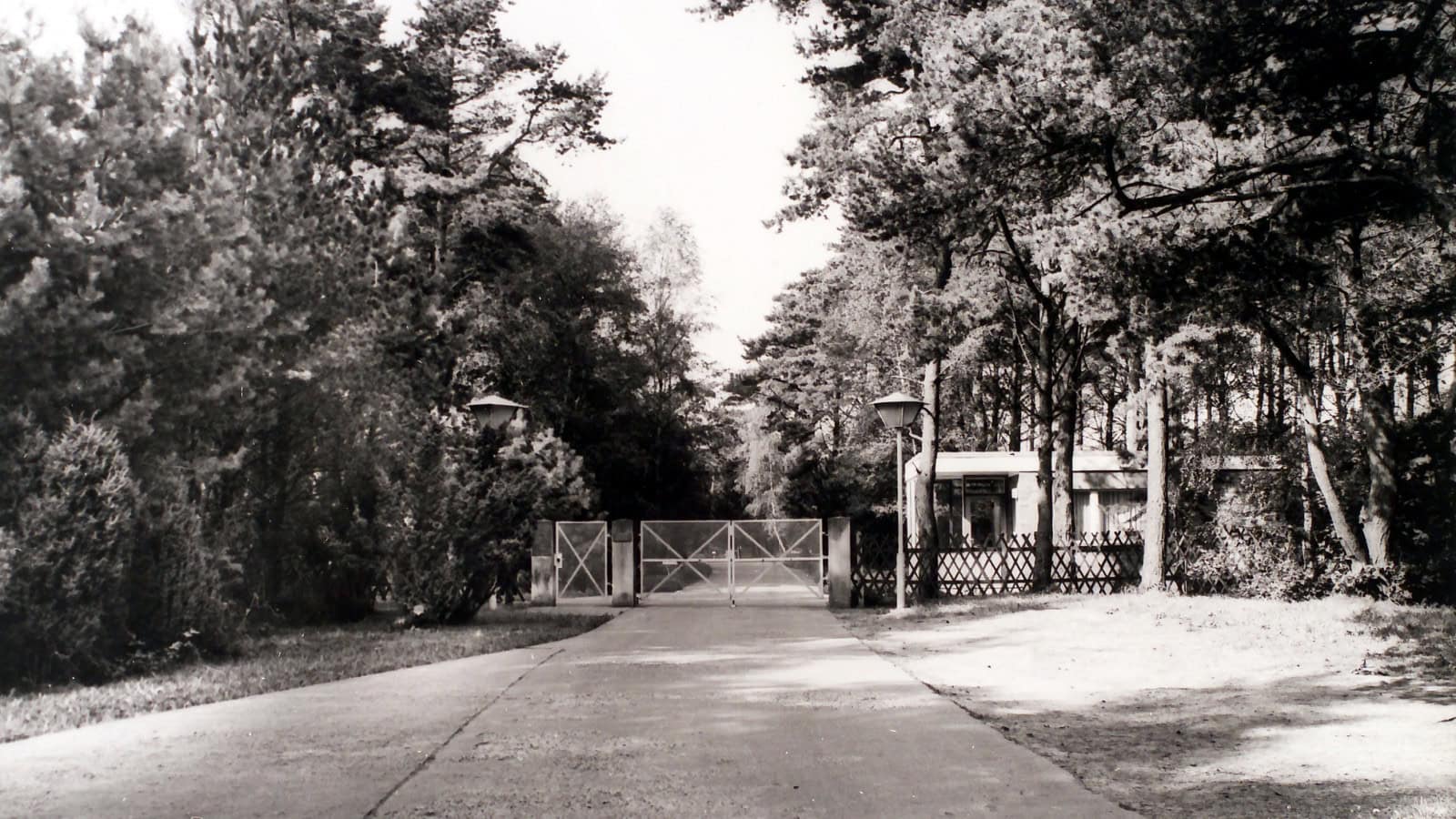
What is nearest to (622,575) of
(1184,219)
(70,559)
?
(70,559)

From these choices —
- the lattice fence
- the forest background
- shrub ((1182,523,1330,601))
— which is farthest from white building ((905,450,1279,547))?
shrub ((1182,523,1330,601))

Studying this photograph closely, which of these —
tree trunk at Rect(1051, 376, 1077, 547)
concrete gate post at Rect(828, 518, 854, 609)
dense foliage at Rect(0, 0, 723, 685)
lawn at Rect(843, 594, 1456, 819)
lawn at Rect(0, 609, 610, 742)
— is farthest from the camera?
tree trunk at Rect(1051, 376, 1077, 547)

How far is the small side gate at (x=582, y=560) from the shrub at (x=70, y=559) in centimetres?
1241

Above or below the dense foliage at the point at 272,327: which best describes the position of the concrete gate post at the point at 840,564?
below

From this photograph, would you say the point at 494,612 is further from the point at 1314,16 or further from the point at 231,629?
the point at 1314,16

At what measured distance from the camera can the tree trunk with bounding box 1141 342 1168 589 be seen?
20.8m

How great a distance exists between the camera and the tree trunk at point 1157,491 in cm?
2077

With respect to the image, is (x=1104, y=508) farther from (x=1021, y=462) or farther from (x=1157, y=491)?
(x=1157, y=491)

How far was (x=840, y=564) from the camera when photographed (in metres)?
21.4

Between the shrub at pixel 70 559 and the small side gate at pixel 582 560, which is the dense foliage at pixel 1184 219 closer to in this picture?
the small side gate at pixel 582 560

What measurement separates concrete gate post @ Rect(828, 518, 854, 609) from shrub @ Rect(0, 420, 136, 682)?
13.0 m

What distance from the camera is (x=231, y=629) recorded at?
1247 cm

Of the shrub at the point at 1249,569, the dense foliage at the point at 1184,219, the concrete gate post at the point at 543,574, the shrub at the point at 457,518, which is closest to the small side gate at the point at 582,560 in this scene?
the concrete gate post at the point at 543,574

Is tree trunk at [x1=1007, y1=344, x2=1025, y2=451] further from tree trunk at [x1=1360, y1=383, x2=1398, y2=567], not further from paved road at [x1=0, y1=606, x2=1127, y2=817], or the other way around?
paved road at [x1=0, y1=606, x2=1127, y2=817]
